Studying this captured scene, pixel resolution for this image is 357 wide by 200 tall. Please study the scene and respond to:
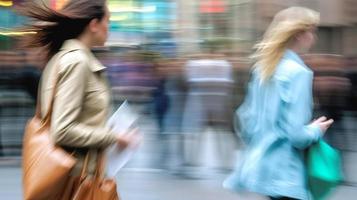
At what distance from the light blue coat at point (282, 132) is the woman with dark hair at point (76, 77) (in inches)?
36.3

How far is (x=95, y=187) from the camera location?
2.91 meters

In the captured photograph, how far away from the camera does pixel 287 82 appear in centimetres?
364

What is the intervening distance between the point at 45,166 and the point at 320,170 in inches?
58.7

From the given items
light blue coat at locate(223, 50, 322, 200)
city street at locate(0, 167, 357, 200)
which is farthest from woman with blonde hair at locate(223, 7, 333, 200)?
city street at locate(0, 167, 357, 200)

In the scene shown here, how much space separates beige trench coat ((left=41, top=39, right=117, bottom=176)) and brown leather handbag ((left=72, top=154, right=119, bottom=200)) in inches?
0.9

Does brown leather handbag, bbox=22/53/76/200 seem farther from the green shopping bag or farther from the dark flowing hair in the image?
the green shopping bag

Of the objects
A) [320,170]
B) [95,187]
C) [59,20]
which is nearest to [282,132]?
[320,170]

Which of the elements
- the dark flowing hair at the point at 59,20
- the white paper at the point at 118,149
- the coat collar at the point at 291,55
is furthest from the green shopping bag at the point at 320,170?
the dark flowing hair at the point at 59,20

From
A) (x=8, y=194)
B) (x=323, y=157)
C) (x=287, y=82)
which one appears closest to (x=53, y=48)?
(x=287, y=82)

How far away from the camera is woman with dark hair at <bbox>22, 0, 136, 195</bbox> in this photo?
2.86 metres

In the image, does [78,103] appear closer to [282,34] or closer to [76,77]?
[76,77]

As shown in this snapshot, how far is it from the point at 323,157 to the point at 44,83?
4.88 feet

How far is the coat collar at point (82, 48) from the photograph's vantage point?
2.98m

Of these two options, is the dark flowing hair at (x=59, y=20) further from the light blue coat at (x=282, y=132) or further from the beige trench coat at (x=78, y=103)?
the light blue coat at (x=282, y=132)
